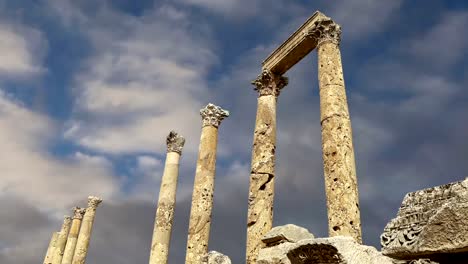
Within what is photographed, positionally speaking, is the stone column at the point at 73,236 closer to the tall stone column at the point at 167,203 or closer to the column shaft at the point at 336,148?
the tall stone column at the point at 167,203

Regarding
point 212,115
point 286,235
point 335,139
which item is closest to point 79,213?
point 212,115

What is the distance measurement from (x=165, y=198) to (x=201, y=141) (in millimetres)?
3875

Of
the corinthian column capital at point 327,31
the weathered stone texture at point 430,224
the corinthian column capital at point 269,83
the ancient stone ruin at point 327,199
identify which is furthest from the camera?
the corinthian column capital at point 269,83

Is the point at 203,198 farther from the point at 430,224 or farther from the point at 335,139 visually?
the point at 430,224

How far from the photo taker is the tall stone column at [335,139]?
954 cm

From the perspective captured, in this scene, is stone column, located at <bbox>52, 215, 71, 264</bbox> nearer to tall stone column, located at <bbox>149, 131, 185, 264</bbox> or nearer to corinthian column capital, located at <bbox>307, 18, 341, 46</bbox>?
tall stone column, located at <bbox>149, 131, 185, 264</bbox>

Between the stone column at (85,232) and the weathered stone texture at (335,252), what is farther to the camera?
the stone column at (85,232)

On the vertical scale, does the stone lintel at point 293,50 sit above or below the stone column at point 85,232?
above

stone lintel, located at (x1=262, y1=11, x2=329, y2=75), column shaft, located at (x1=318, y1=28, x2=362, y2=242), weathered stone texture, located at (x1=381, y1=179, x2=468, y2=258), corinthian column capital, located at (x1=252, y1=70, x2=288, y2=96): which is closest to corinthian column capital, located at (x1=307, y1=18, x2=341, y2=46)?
column shaft, located at (x1=318, y1=28, x2=362, y2=242)

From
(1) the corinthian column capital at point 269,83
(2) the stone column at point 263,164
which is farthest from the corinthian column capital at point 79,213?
(1) the corinthian column capital at point 269,83

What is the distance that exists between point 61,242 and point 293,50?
1092 inches

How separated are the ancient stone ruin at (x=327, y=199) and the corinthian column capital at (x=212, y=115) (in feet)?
0.14

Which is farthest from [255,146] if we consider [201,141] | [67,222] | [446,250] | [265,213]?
[67,222]

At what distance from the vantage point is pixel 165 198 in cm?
1898
